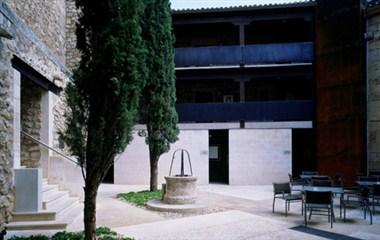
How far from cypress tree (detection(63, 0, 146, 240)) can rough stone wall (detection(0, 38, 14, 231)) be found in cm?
228

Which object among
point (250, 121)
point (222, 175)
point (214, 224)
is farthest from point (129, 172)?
point (214, 224)

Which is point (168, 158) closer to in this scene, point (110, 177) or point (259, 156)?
point (110, 177)

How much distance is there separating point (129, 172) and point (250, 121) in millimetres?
6110

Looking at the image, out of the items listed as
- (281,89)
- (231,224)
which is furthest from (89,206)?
(281,89)

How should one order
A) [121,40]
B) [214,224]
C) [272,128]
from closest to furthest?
[121,40]
[214,224]
[272,128]

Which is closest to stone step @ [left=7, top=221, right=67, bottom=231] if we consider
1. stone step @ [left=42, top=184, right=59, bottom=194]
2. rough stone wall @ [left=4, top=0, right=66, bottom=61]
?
stone step @ [left=42, top=184, right=59, bottom=194]

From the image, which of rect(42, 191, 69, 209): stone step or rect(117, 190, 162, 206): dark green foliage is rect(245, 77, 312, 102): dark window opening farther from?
rect(42, 191, 69, 209): stone step

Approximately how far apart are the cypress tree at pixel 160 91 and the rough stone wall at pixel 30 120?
356cm

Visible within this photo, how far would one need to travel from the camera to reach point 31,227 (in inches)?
257

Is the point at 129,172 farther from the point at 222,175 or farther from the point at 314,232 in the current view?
the point at 314,232

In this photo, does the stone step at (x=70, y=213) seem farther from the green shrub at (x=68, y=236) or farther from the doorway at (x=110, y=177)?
the doorway at (x=110, y=177)

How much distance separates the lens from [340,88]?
1308cm

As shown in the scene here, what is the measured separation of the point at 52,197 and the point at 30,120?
2.85 meters

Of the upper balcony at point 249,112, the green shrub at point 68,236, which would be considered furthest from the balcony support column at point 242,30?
the green shrub at point 68,236
